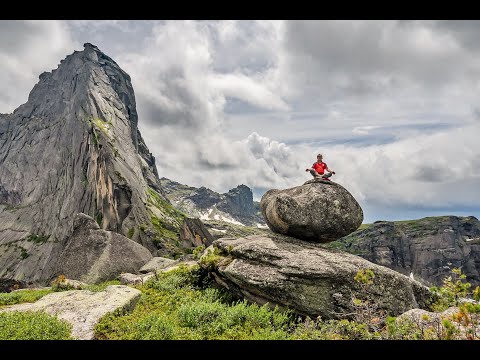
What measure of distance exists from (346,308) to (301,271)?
312 cm

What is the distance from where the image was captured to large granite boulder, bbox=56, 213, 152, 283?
3448 cm

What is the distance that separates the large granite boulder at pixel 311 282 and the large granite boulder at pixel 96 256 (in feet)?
56.0

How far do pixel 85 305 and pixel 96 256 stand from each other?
1942 centimetres

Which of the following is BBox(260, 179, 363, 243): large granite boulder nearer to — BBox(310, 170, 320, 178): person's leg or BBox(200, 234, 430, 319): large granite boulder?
BBox(310, 170, 320, 178): person's leg

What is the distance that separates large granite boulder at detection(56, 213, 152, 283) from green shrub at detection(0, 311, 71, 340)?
1847 cm

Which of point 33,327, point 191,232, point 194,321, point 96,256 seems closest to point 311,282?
point 194,321

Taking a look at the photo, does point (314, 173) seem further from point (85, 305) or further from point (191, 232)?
point (191, 232)

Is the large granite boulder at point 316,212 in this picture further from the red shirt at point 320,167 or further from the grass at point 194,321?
the grass at point 194,321

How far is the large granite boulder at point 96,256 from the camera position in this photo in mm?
34484

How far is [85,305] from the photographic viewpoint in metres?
17.9

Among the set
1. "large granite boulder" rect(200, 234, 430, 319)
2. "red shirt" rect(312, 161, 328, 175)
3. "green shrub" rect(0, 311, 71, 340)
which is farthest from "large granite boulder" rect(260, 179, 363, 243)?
"green shrub" rect(0, 311, 71, 340)

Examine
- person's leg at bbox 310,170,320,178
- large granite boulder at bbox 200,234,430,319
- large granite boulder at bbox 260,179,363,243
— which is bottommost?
large granite boulder at bbox 200,234,430,319

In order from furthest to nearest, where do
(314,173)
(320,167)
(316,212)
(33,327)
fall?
(320,167) < (314,173) < (316,212) < (33,327)
